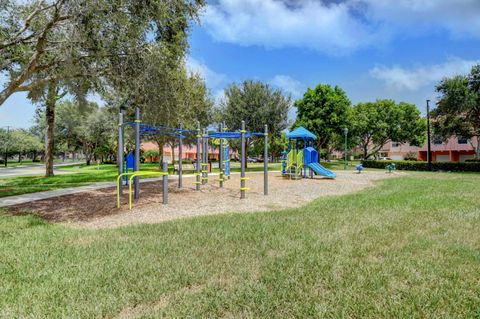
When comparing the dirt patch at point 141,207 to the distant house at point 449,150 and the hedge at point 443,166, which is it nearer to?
the hedge at point 443,166

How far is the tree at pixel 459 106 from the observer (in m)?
27.7

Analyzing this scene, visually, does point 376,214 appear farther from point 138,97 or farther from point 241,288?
point 138,97

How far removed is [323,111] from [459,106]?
12.3m

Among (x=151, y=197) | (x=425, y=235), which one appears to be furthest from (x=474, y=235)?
(x=151, y=197)

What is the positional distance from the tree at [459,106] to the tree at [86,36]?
25950 millimetres

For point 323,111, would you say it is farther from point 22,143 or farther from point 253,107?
point 22,143

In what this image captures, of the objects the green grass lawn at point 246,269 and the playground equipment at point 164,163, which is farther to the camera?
the playground equipment at point 164,163

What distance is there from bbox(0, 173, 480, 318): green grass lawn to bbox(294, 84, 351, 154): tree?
28472mm

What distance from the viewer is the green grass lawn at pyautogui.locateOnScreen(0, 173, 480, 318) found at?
130 inches

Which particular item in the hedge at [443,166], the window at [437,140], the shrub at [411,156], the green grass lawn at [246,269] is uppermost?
the window at [437,140]

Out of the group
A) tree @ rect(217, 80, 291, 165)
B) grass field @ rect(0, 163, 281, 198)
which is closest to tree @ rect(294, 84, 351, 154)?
tree @ rect(217, 80, 291, 165)

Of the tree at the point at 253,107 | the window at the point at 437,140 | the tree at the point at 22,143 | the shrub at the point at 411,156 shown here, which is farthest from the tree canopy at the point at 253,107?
the tree at the point at 22,143

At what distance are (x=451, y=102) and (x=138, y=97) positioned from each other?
93.0 feet

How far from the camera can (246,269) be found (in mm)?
4309
